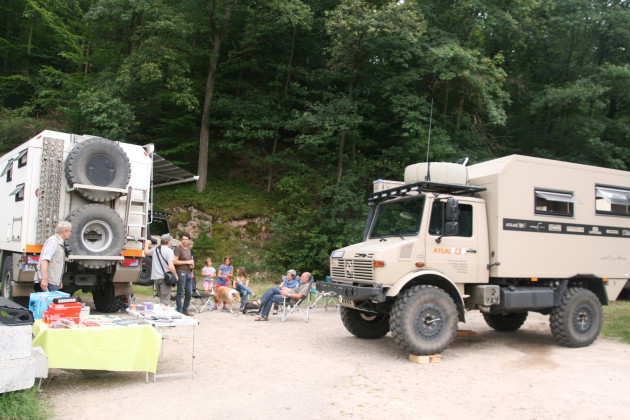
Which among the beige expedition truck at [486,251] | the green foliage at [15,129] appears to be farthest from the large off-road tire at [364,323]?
the green foliage at [15,129]

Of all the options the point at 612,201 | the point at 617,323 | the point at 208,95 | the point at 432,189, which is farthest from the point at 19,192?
the point at 208,95

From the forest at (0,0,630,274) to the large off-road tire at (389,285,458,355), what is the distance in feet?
32.7

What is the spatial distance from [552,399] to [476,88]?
46.3ft

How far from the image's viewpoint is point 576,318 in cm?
811

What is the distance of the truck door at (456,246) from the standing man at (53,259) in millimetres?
5168

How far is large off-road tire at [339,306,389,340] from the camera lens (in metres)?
8.43

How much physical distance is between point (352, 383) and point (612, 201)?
6129 mm

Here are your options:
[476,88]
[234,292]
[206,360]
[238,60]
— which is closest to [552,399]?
[206,360]

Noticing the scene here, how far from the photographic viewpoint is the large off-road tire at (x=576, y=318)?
799 cm

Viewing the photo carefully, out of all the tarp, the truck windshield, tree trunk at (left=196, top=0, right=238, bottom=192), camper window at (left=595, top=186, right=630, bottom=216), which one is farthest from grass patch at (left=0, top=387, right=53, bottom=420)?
tree trunk at (left=196, top=0, right=238, bottom=192)

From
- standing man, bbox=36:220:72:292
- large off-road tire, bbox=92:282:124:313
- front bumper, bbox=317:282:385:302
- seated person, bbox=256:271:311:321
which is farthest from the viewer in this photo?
seated person, bbox=256:271:311:321

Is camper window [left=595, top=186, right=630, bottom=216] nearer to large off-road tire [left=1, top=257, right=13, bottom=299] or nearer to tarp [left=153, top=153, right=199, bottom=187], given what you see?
tarp [left=153, top=153, right=199, bottom=187]

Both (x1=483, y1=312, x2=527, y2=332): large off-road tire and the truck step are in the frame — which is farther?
(x1=483, y1=312, x2=527, y2=332): large off-road tire

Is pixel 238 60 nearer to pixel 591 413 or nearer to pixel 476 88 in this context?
pixel 476 88
